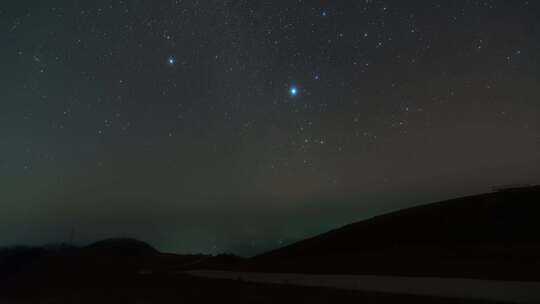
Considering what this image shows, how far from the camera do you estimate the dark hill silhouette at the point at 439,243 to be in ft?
62.0

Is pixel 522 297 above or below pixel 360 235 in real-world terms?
below

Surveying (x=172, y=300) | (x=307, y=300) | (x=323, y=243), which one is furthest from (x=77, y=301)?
(x=323, y=243)

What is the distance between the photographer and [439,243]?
1272 inches

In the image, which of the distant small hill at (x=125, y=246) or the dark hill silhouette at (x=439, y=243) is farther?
the distant small hill at (x=125, y=246)

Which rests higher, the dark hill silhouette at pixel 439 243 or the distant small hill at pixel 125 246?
the distant small hill at pixel 125 246

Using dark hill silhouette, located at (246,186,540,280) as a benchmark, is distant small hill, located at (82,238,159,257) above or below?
above

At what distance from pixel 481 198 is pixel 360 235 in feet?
38.3

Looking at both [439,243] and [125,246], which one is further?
[125,246]

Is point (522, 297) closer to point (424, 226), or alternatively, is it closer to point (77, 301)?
point (77, 301)

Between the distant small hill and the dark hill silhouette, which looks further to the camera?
the distant small hill

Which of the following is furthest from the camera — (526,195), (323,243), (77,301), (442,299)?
(323,243)

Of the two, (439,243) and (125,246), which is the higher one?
(125,246)

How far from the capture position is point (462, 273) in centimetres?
1516

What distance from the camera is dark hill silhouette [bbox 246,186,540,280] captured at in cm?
1891
